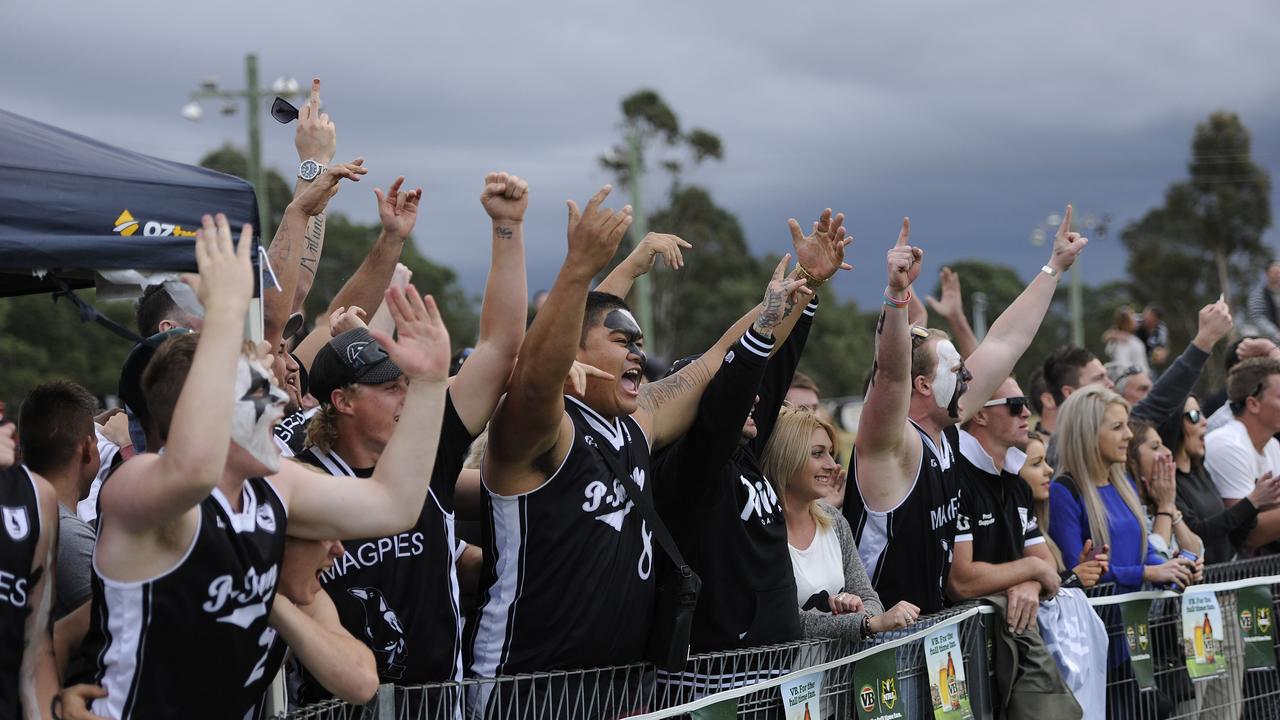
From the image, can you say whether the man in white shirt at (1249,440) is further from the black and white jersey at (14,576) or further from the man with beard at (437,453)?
the black and white jersey at (14,576)

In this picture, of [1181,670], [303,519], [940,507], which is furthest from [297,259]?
[1181,670]

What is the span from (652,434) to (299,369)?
142 cm

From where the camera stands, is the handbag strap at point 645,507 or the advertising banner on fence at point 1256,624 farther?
the advertising banner on fence at point 1256,624

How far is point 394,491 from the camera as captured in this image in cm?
321

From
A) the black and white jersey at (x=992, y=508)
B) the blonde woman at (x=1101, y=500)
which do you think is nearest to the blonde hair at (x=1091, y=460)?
the blonde woman at (x=1101, y=500)

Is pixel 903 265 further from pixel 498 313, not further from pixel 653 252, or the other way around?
pixel 498 313

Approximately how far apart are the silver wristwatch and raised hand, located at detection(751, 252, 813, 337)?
6.03ft

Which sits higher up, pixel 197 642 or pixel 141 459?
pixel 141 459

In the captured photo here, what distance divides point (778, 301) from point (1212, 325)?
157 inches

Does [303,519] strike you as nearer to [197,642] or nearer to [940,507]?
[197,642]

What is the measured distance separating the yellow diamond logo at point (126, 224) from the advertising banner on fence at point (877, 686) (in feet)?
9.73

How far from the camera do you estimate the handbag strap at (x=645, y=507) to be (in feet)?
A: 13.5

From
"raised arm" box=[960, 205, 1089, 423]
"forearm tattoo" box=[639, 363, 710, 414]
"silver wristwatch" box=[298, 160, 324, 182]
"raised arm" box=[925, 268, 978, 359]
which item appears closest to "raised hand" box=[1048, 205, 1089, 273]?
"raised arm" box=[960, 205, 1089, 423]

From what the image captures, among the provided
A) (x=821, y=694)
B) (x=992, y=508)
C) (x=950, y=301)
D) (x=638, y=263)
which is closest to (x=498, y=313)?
(x=638, y=263)
